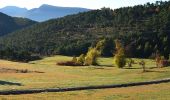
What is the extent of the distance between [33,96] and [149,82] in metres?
24.5

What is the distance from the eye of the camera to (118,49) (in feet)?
414

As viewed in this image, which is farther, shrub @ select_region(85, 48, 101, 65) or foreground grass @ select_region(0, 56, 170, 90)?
shrub @ select_region(85, 48, 101, 65)

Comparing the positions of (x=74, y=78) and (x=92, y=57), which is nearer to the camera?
(x=74, y=78)

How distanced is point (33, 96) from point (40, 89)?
19.9 ft

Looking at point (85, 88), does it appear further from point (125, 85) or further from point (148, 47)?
point (148, 47)

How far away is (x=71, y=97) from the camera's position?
4722 cm

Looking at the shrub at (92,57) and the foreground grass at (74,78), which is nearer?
the foreground grass at (74,78)

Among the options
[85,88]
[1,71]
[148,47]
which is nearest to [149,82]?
[85,88]

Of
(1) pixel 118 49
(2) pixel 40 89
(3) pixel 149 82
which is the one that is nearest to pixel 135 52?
(1) pixel 118 49

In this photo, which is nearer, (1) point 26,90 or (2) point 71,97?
(2) point 71,97

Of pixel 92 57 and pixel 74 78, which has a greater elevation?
pixel 92 57

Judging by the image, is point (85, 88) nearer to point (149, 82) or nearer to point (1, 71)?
point (149, 82)

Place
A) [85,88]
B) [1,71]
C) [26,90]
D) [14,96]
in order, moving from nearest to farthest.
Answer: [14,96] → [26,90] → [85,88] → [1,71]

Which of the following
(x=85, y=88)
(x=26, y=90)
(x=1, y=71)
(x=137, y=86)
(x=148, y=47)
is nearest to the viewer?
(x=26, y=90)
